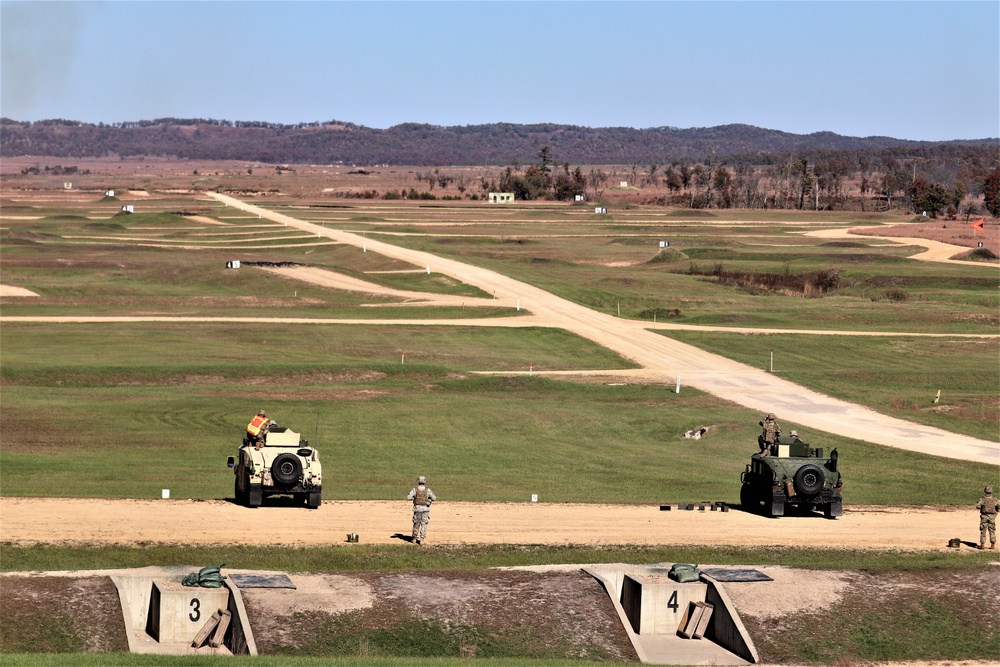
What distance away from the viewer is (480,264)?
113125 mm

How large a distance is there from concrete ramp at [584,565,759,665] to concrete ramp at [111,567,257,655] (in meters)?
6.98

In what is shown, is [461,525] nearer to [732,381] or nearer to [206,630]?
[206,630]

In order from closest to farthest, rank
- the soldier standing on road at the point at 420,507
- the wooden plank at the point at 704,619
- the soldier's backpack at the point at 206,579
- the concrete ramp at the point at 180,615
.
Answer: the concrete ramp at the point at 180,615
the soldier's backpack at the point at 206,579
the wooden plank at the point at 704,619
the soldier standing on road at the point at 420,507

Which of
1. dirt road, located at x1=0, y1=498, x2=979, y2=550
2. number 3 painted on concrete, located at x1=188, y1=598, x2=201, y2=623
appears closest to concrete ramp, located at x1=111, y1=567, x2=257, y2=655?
number 3 painted on concrete, located at x1=188, y1=598, x2=201, y2=623

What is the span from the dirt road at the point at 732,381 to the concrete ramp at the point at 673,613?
2358 cm

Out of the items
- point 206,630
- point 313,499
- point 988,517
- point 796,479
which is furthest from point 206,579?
point 988,517

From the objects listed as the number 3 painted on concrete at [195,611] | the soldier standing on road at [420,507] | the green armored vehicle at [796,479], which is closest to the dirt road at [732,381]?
the green armored vehicle at [796,479]

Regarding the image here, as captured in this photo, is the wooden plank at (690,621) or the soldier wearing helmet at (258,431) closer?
the wooden plank at (690,621)

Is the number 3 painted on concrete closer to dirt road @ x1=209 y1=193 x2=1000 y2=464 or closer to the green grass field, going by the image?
the green grass field

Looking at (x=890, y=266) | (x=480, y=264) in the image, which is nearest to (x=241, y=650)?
(x=480, y=264)

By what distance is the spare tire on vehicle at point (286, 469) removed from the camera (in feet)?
108

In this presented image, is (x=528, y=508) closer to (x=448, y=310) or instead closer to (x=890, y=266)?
(x=448, y=310)

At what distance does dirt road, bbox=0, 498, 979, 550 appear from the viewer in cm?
3025

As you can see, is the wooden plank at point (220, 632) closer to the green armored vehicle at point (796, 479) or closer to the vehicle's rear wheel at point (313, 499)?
the vehicle's rear wheel at point (313, 499)
